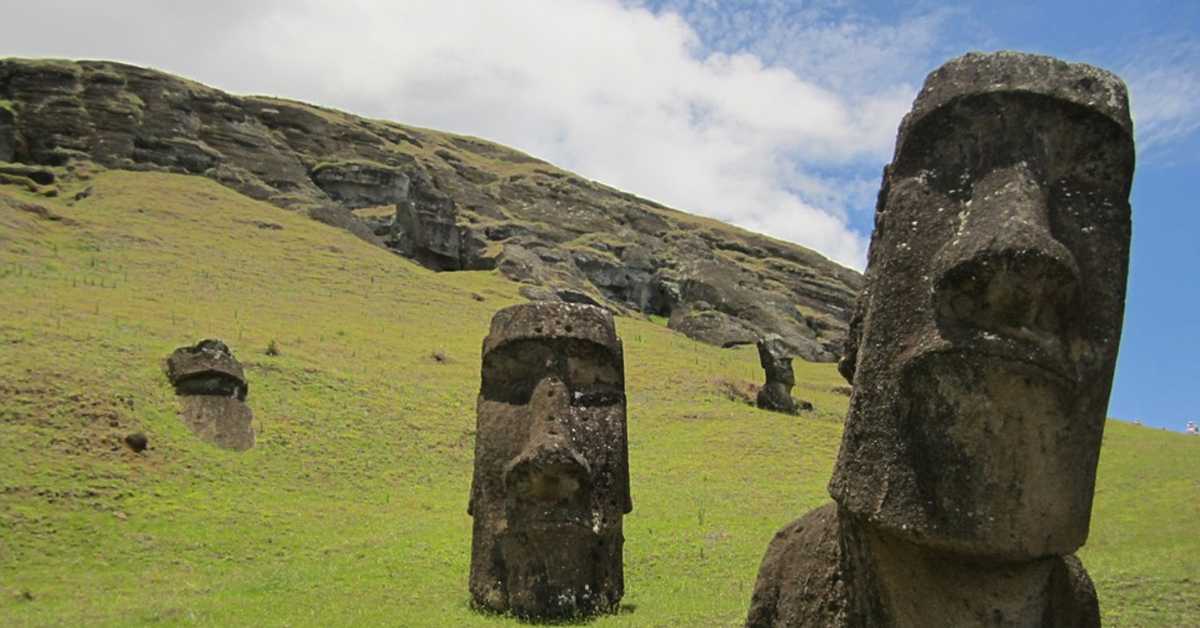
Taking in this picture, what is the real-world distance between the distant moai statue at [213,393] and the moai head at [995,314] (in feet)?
68.1

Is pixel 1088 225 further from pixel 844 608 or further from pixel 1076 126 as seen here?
pixel 844 608

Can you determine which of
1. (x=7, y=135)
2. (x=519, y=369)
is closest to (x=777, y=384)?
(x=519, y=369)

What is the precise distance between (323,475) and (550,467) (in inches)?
502

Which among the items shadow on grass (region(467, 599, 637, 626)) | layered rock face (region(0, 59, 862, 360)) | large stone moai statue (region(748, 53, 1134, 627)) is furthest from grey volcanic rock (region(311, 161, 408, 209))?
large stone moai statue (region(748, 53, 1134, 627))

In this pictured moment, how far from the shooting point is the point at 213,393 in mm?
24750

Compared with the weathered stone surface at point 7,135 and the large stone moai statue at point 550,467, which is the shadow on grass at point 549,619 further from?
the weathered stone surface at point 7,135

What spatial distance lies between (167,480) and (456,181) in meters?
79.2

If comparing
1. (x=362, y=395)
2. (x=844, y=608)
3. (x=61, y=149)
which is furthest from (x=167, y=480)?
(x=61, y=149)

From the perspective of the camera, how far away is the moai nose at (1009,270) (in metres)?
4.31

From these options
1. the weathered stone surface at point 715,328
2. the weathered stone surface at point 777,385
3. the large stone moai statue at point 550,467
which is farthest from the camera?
the weathered stone surface at point 715,328

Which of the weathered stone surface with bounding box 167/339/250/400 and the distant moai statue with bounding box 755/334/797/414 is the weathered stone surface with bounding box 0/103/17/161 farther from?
the distant moai statue with bounding box 755/334/797/414

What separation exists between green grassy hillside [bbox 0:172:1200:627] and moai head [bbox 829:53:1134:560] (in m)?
6.19

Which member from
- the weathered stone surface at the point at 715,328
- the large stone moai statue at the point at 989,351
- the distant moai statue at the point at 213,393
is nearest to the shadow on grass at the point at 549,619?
the large stone moai statue at the point at 989,351

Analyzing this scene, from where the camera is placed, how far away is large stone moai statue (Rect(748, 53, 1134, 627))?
4.35 meters
